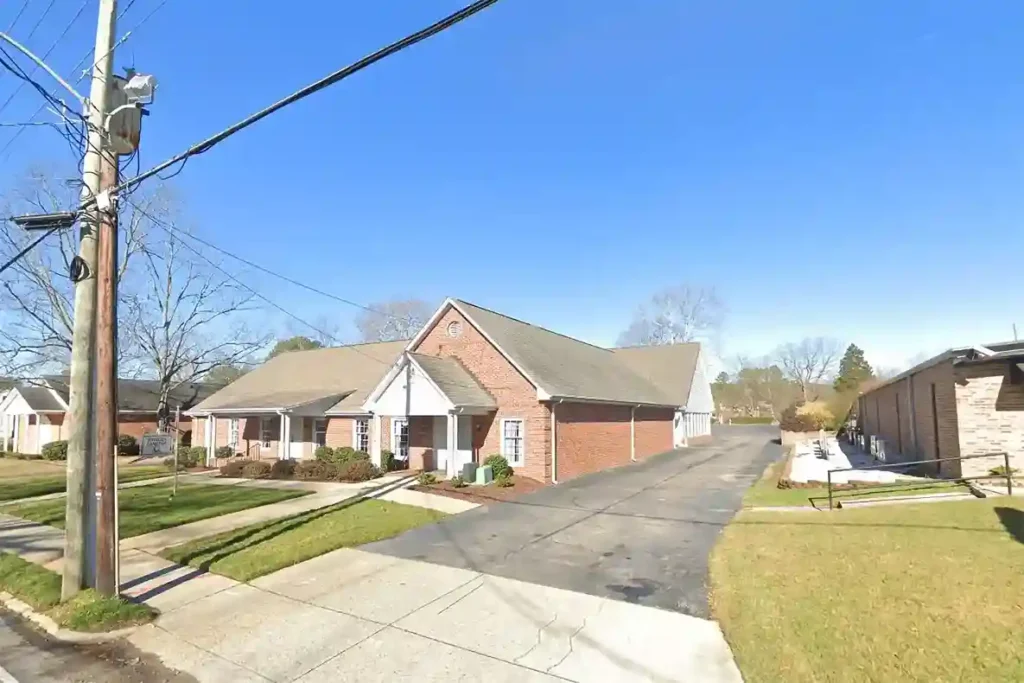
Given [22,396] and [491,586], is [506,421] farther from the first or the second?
[22,396]

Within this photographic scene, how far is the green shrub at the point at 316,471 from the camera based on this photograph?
69.9ft

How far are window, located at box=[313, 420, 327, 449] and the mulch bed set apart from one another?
10.1 m

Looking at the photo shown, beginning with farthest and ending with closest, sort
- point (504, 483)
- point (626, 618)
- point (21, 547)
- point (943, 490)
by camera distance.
Answer: point (504, 483) → point (943, 490) → point (21, 547) → point (626, 618)

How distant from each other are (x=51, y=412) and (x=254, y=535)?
1502 inches

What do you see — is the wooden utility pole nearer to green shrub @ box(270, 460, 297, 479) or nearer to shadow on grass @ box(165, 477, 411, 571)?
shadow on grass @ box(165, 477, 411, 571)

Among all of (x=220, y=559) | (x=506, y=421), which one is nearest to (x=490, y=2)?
(x=220, y=559)

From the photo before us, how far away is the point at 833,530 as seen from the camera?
10.9m

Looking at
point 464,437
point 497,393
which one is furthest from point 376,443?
point 497,393

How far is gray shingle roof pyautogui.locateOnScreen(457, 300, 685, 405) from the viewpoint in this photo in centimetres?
2175

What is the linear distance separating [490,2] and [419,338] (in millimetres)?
19555

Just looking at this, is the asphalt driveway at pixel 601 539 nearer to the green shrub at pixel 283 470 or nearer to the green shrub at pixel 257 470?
the green shrub at pixel 283 470

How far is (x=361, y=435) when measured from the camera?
2569 cm

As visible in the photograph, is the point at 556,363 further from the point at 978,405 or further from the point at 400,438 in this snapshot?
the point at 978,405

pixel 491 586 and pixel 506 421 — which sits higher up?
pixel 506 421
